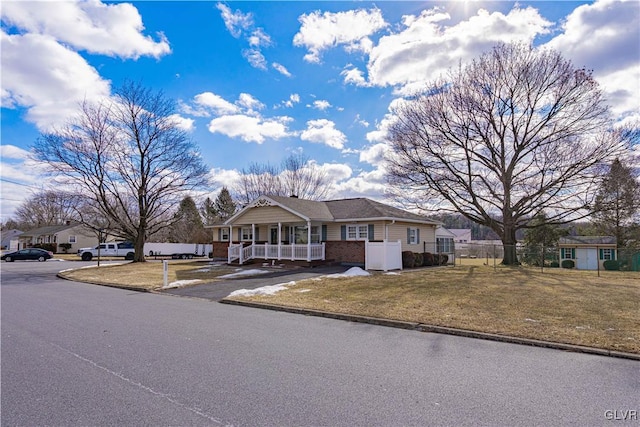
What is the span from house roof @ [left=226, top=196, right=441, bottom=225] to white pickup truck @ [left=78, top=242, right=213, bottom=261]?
23.2 m

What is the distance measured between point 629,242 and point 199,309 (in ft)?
130

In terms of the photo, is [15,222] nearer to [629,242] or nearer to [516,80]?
[516,80]

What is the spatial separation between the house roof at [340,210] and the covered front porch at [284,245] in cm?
94

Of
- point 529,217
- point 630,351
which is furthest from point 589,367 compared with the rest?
point 529,217

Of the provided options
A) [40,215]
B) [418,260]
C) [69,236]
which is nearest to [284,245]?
[418,260]

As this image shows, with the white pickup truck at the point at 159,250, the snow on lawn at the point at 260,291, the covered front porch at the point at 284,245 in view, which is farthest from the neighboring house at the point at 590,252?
the white pickup truck at the point at 159,250

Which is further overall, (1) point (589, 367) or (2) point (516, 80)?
(2) point (516, 80)

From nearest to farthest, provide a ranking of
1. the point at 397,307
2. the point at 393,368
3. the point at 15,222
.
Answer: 1. the point at 393,368
2. the point at 397,307
3. the point at 15,222

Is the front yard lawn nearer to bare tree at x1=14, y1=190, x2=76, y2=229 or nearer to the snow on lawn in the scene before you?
the snow on lawn

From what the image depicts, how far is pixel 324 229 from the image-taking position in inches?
1000

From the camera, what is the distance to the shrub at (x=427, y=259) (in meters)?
24.9

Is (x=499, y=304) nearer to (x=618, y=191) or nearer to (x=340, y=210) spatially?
(x=340, y=210)

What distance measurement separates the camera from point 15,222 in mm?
96375

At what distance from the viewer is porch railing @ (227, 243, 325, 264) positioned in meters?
23.6
